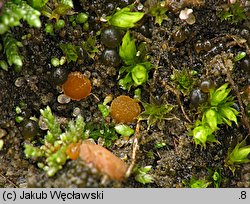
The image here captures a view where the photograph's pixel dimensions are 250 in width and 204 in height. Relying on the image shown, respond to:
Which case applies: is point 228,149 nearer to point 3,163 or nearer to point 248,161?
point 248,161

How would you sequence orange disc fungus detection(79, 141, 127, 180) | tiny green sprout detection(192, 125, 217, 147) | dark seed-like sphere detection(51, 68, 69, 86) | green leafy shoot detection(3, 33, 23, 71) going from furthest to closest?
dark seed-like sphere detection(51, 68, 69, 86) → tiny green sprout detection(192, 125, 217, 147) → green leafy shoot detection(3, 33, 23, 71) → orange disc fungus detection(79, 141, 127, 180)

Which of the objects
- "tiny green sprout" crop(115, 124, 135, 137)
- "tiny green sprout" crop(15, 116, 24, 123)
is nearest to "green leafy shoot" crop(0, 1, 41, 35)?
"tiny green sprout" crop(15, 116, 24, 123)

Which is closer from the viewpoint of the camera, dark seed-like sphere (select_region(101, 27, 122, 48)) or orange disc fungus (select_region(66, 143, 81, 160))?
orange disc fungus (select_region(66, 143, 81, 160))

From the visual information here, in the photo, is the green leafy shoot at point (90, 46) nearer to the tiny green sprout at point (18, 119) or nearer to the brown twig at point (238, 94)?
the tiny green sprout at point (18, 119)

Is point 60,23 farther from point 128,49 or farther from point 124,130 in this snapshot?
point 124,130

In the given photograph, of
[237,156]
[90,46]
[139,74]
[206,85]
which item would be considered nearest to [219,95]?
[206,85]

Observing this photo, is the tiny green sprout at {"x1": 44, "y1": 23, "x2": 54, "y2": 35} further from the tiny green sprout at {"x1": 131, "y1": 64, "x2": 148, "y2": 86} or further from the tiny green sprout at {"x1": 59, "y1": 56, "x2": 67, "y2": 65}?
the tiny green sprout at {"x1": 131, "y1": 64, "x2": 148, "y2": 86}
